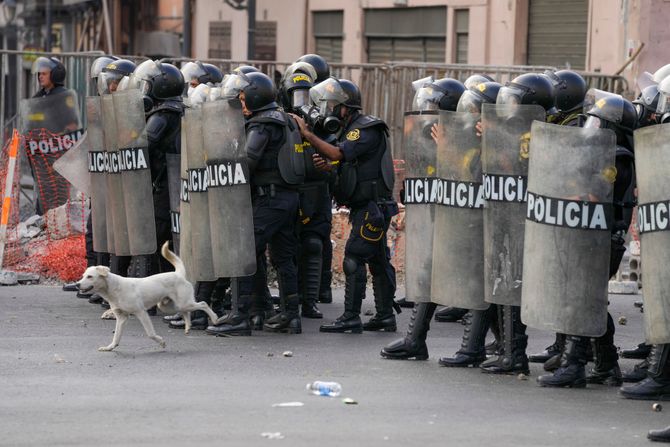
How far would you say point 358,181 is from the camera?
1148cm

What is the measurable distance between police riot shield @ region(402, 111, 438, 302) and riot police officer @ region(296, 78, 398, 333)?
88 centimetres


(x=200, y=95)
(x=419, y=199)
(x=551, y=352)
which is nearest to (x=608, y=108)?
(x=419, y=199)

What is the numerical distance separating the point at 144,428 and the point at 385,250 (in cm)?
433

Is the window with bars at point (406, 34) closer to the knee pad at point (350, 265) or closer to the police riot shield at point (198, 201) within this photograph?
the knee pad at point (350, 265)

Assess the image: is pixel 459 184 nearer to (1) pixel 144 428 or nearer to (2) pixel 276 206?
(2) pixel 276 206

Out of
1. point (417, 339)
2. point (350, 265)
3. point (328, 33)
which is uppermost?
point (328, 33)

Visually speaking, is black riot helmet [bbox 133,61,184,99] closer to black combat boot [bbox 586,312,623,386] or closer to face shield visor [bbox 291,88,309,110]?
face shield visor [bbox 291,88,309,110]

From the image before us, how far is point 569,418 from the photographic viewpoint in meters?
8.36

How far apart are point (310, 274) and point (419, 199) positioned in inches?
95.3

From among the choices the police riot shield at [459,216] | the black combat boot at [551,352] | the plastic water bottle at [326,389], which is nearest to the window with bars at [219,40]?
the black combat boot at [551,352]

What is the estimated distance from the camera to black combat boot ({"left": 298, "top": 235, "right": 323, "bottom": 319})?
492 inches

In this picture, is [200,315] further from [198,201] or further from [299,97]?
[299,97]

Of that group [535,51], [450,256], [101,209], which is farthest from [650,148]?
[535,51]

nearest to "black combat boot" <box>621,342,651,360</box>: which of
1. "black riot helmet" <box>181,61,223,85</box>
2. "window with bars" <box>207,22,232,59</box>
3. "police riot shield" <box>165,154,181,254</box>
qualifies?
"police riot shield" <box>165,154,181,254</box>
